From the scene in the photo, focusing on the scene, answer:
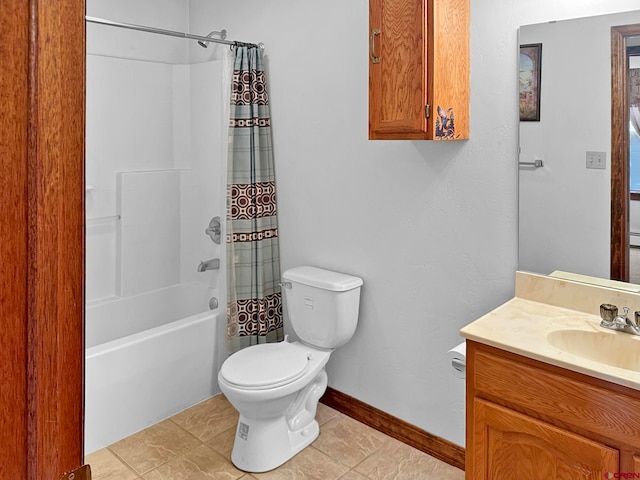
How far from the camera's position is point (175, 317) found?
10.9 ft

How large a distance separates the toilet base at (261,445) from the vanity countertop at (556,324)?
3.64ft

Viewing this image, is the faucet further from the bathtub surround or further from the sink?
the sink

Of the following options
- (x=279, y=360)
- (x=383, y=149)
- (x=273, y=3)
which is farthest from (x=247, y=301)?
(x=273, y=3)

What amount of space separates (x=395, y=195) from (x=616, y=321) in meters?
1.05

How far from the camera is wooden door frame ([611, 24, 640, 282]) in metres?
1.72

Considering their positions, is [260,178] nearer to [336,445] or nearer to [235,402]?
[235,402]

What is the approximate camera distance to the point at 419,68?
1.85 metres

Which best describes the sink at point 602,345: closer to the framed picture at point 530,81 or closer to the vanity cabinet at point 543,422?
the vanity cabinet at point 543,422

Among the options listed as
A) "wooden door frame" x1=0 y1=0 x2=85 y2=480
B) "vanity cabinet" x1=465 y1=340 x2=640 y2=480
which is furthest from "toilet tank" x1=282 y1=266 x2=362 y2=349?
"wooden door frame" x1=0 y1=0 x2=85 y2=480

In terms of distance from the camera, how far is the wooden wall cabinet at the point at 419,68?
6.05ft

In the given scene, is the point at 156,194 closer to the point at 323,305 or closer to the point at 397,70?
the point at 323,305

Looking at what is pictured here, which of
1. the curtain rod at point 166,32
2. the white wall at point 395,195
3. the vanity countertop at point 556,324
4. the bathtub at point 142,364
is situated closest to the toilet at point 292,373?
the white wall at point 395,195

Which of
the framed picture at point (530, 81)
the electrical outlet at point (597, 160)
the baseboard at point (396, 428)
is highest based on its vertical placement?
the framed picture at point (530, 81)

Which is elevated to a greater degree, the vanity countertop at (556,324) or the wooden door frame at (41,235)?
the wooden door frame at (41,235)
